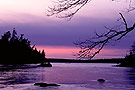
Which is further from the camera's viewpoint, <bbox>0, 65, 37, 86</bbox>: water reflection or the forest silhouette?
the forest silhouette

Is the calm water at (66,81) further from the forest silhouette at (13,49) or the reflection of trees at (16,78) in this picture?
the forest silhouette at (13,49)

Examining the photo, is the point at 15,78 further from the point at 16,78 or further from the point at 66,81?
the point at 66,81

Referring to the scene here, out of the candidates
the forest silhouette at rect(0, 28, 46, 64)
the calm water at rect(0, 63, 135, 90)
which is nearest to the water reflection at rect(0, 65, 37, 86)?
the calm water at rect(0, 63, 135, 90)

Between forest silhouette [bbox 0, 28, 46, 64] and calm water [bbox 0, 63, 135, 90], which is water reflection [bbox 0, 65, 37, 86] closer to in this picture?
calm water [bbox 0, 63, 135, 90]

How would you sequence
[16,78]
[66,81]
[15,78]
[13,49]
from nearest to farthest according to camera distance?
[66,81]
[15,78]
[16,78]
[13,49]

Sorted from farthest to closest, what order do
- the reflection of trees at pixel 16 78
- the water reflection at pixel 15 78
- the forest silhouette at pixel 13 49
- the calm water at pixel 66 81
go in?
the forest silhouette at pixel 13 49, the reflection of trees at pixel 16 78, the water reflection at pixel 15 78, the calm water at pixel 66 81

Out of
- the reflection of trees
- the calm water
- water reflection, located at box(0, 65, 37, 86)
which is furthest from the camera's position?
the reflection of trees

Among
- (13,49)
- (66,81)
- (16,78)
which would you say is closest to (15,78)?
(16,78)

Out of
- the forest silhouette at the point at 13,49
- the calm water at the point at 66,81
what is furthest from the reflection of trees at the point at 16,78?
the forest silhouette at the point at 13,49

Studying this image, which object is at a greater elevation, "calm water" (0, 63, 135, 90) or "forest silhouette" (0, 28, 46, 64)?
"forest silhouette" (0, 28, 46, 64)

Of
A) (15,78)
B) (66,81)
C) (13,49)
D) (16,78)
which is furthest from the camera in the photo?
(13,49)

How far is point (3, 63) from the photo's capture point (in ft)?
464

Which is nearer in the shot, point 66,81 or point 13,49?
point 66,81

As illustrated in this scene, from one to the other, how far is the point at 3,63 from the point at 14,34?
1616cm
